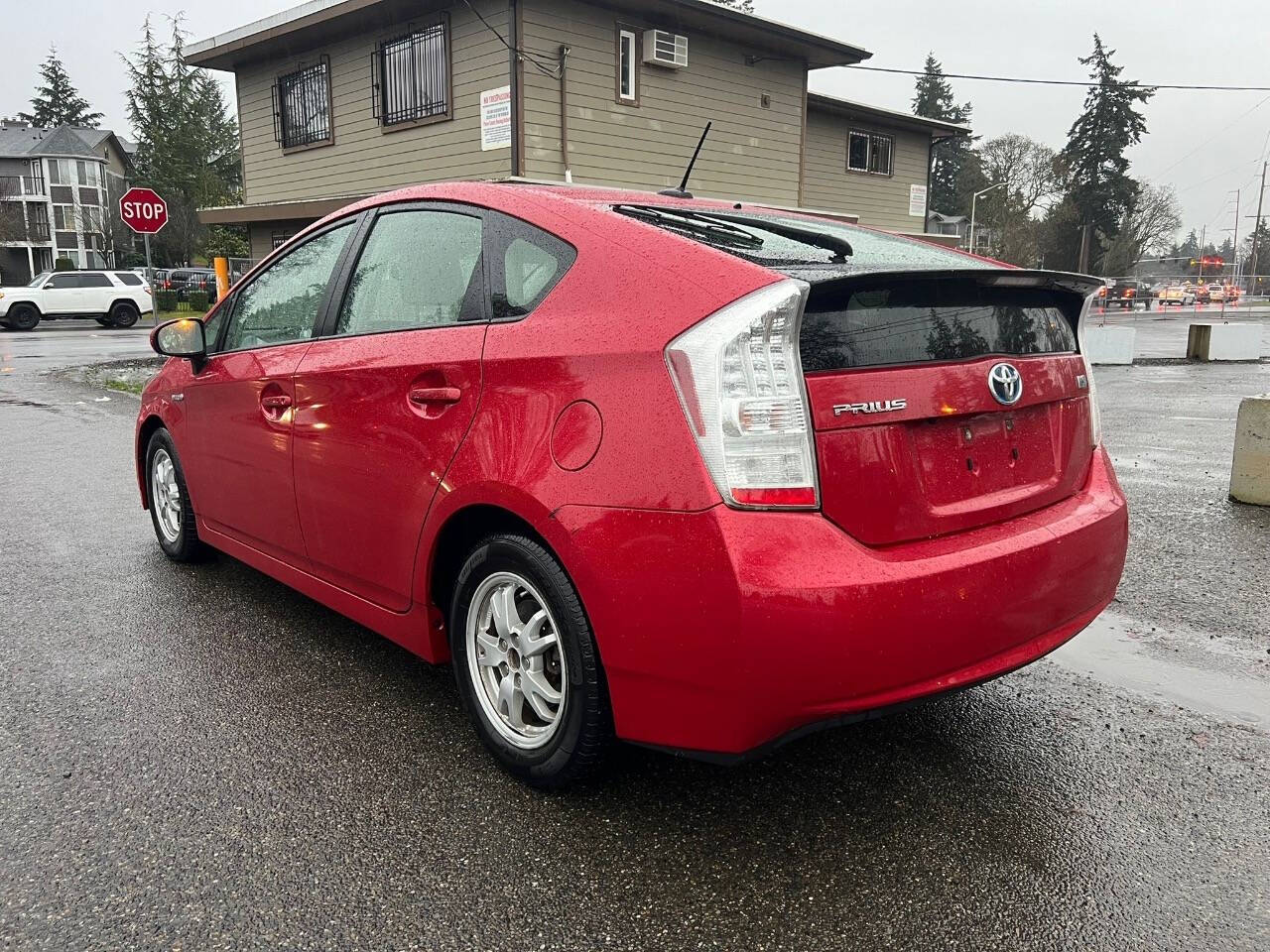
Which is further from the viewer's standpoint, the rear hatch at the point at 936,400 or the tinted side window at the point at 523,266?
the tinted side window at the point at 523,266

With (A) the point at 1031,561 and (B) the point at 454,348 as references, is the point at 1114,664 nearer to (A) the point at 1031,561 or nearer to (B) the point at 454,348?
(A) the point at 1031,561

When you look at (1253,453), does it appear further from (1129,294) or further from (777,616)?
(1129,294)

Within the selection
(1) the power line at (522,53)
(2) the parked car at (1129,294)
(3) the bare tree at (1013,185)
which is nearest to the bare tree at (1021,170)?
(3) the bare tree at (1013,185)

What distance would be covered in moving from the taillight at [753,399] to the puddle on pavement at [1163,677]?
6.36 feet

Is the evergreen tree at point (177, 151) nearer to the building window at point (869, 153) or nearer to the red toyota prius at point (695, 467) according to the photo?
the building window at point (869, 153)

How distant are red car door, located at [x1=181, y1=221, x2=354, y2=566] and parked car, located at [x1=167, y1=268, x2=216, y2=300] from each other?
110 ft

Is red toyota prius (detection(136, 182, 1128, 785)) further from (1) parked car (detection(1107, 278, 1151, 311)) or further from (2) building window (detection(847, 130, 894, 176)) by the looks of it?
(1) parked car (detection(1107, 278, 1151, 311))

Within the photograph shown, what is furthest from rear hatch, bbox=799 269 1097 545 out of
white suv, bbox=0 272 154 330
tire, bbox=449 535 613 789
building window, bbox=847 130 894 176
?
white suv, bbox=0 272 154 330

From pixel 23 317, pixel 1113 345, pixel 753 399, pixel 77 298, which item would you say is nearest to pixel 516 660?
pixel 753 399

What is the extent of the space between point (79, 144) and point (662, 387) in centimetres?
8035

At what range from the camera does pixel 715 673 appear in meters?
2.09

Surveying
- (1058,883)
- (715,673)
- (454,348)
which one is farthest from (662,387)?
(1058,883)

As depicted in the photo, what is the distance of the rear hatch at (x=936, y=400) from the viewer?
2.14 metres

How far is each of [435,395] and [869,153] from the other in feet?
70.9
